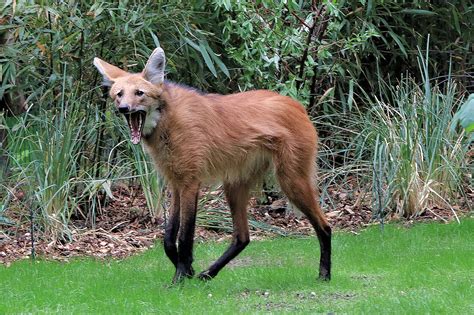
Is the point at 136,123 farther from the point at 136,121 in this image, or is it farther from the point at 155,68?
the point at 155,68

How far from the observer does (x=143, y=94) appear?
5113 millimetres

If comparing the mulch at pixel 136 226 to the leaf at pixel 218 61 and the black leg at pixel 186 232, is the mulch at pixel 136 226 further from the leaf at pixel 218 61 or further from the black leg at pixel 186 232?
the black leg at pixel 186 232

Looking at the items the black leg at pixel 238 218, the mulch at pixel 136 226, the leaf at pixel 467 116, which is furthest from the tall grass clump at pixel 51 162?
the leaf at pixel 467 116

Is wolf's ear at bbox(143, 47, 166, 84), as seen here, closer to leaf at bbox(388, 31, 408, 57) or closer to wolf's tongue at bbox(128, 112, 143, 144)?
wolf's tongue at bbox(128, 112, 143, 144)

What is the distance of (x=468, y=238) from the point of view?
254 inches

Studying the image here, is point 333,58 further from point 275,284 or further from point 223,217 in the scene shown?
point 275,284

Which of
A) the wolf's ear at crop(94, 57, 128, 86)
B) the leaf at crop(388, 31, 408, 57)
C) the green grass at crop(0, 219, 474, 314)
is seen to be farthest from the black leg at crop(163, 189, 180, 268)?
the leaf at crop(388, 31, 408, 57)

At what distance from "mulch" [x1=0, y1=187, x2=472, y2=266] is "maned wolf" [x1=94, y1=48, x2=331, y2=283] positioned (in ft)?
4.35

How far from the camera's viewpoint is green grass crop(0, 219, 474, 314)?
459cm

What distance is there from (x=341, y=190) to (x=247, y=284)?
115 inches

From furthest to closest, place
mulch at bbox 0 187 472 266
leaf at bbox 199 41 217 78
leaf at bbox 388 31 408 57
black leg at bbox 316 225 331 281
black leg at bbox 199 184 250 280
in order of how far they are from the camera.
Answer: leaf at bbox 388 31 408 57 < leaf at bbox 199 41 217 78 < mulch at bbox 0 187 472 266 < black leg at bbox 199 184 250 280 < black leg at bbox 316 225 331 281

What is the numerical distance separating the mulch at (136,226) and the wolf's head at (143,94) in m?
1.53

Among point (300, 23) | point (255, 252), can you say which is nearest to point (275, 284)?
point (255, 252)

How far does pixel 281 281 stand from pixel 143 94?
1321mm
